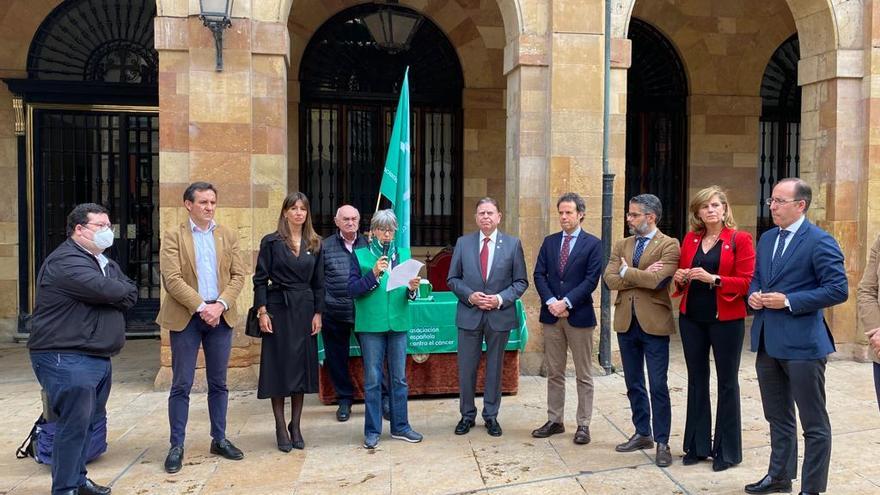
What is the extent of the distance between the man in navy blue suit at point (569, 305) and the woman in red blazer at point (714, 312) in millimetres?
743

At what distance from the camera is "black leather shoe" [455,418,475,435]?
213 inches

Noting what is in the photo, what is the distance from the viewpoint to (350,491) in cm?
427

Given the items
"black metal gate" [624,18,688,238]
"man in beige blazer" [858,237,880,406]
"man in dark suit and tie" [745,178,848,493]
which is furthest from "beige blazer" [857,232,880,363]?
"black metal gate" [624,18,688,238]

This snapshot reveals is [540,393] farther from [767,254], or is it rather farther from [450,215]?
[450,215]

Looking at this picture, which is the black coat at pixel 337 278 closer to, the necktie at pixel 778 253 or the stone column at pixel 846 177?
the necktie at pixel 778 253

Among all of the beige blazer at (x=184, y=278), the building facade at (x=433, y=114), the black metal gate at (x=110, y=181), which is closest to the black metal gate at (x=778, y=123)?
the building facade at (x=433, y=114)

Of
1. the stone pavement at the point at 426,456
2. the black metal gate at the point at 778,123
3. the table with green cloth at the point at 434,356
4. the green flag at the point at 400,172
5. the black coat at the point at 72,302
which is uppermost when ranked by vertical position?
the black metal gate at the point at 778,123

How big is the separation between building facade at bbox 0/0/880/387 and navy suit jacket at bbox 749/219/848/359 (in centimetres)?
335

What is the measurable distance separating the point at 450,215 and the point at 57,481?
701 centimetres

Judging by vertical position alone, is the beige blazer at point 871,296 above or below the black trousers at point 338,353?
above

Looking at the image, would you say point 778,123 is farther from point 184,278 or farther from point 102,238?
point 102,238

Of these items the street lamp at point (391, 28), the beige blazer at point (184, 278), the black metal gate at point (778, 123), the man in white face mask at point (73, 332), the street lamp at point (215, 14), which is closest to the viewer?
the man in white face mask at point (73, 332)

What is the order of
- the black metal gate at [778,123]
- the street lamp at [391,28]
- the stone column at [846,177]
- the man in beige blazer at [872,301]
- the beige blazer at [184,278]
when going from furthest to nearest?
the black metal gate at [778,123] < the street lamp at [391,28] < the stone column at [846,177] < the beige blazer at [184,278] < the man in beige blazer at [872,301]

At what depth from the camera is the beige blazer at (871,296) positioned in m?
3.70
